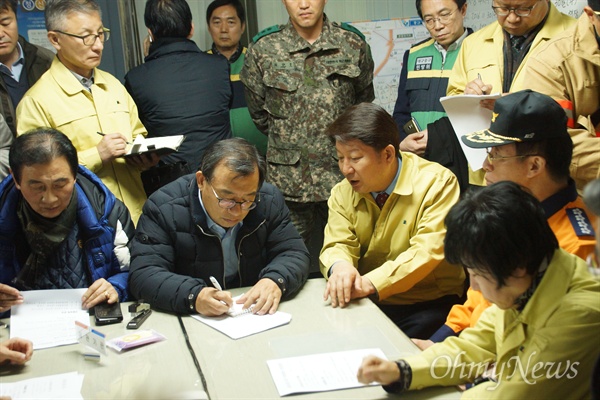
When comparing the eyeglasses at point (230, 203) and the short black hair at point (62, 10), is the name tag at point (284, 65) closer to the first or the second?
the short black hair at point (62, 10)

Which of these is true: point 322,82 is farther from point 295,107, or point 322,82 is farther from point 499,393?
point 499,393

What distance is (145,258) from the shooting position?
86.4 inches

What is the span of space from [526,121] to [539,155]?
11cm

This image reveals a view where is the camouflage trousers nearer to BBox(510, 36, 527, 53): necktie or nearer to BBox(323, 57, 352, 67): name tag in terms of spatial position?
BBox(323, 57, 352, 67): name tag

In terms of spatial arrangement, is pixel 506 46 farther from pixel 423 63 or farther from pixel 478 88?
pixel 423 63

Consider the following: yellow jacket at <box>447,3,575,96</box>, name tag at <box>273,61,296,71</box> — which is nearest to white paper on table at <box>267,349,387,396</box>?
yellow jacket at <box>447,3,575,96</box>

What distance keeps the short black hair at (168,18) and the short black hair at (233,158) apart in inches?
43.4

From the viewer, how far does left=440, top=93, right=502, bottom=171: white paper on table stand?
7.52 feet

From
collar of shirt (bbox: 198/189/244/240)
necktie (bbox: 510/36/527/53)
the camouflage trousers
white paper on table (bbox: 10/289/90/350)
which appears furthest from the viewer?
the camouflage trousers

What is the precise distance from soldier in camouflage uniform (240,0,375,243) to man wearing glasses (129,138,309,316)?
78 centimetres

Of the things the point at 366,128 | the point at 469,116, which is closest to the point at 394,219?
the point at 366,128

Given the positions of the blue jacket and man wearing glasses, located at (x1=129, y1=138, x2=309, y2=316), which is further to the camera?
the blue jacket

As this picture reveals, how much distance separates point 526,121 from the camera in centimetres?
189

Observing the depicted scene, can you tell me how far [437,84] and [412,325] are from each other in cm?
136
